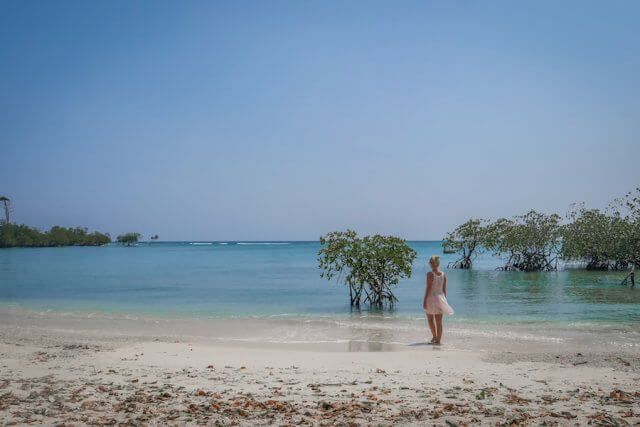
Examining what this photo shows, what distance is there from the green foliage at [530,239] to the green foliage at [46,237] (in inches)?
4996

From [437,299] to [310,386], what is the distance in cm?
536

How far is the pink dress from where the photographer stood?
11.8m

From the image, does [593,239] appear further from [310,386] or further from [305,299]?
[310,386]

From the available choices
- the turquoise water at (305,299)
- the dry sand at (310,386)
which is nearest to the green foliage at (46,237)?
the turquoise water at (305,299)

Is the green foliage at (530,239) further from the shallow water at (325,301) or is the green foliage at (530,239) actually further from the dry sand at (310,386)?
the dry sand at (310,386)

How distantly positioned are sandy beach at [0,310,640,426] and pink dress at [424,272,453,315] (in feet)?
2.84

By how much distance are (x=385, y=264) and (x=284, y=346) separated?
29.9 ft

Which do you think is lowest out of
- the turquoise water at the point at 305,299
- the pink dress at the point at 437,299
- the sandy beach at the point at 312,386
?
the turquoise water at the point at 305,299

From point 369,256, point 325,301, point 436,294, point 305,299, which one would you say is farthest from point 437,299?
point 305,299

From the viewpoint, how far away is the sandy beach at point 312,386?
581cm

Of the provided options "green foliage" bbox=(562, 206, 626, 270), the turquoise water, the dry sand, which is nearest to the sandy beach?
the dry sand

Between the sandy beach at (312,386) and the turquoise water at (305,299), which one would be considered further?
the turquoise water at (305,299)

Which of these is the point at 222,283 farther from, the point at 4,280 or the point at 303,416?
the point at 303,416

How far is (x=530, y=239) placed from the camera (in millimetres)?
45031
